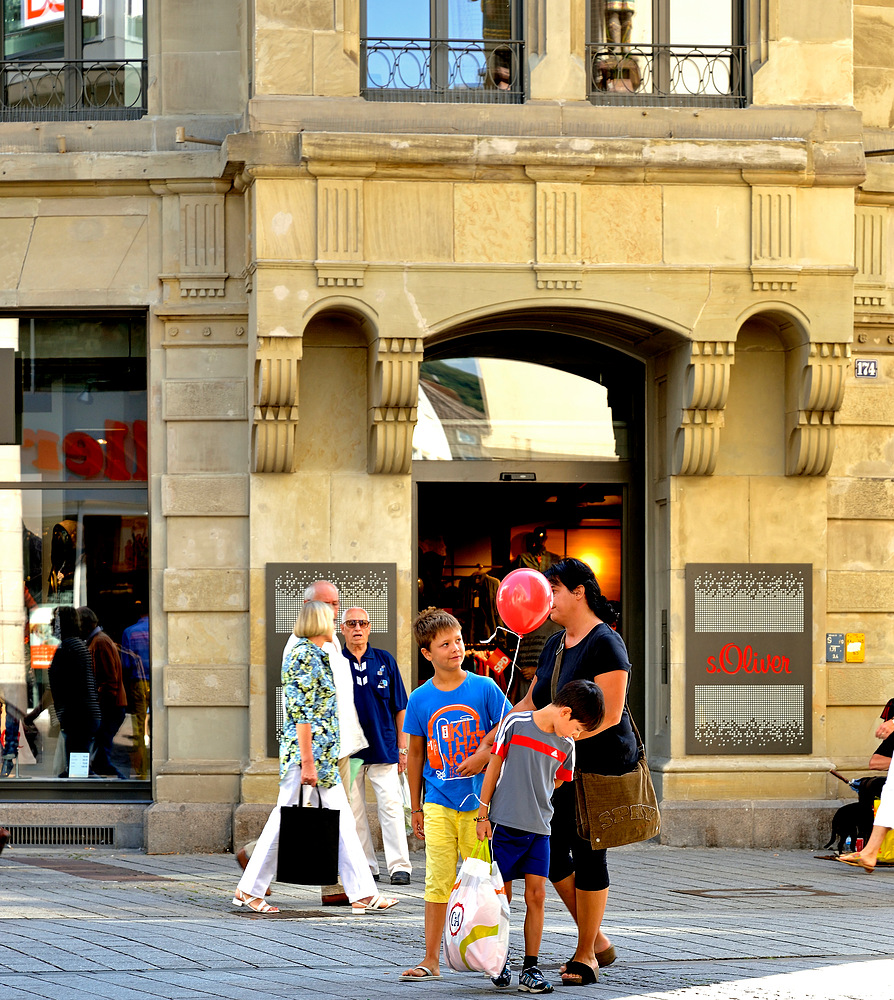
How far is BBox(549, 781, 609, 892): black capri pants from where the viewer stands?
23.1 feet

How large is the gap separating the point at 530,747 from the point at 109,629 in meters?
6.44

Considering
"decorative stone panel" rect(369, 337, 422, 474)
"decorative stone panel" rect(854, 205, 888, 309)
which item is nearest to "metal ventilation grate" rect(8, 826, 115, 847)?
"decorative stone panel" rect(369, 337, 422, 474)

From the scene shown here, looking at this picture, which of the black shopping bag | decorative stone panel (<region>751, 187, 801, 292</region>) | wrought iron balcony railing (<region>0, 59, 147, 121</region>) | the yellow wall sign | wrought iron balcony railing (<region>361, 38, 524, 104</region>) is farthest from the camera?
the yellow wall sign

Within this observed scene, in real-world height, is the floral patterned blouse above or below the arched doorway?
below

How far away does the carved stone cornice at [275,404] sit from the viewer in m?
11.5

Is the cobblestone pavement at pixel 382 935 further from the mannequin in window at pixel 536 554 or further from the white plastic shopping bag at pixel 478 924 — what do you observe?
the mannequin in window at pixel 536 554

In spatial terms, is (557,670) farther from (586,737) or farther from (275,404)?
(275,404)

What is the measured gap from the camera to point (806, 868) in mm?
11133

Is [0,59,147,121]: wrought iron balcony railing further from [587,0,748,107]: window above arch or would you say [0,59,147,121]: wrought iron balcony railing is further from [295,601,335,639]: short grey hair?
[295,601,335,639]: short grey hair

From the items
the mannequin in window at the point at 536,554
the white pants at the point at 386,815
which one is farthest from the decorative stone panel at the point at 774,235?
the white pants at the point at 386,815

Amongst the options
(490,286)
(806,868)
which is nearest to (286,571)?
(490,286)

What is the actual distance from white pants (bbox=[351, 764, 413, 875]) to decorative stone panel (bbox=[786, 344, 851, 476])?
4145mm

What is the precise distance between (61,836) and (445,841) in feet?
19.4

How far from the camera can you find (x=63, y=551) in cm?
1253
